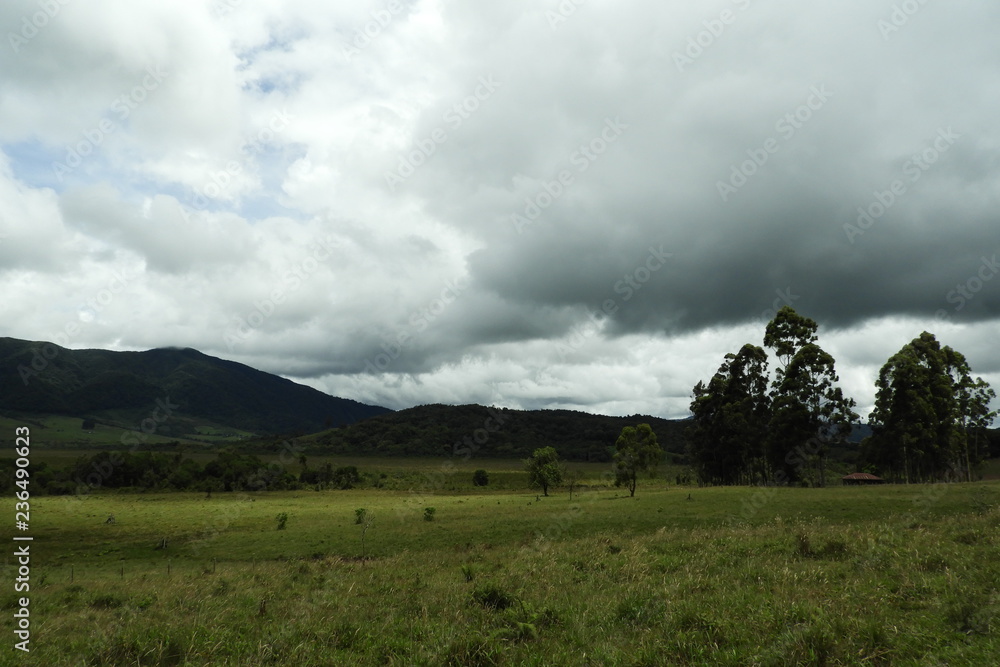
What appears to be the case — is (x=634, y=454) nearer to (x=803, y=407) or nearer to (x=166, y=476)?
(x=803, y=407)

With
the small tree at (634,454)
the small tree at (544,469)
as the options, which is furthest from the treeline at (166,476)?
the small tree at (634,454)

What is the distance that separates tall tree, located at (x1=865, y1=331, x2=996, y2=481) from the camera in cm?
5650

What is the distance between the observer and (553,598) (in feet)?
43.3

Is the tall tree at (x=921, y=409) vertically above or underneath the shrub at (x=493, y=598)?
above

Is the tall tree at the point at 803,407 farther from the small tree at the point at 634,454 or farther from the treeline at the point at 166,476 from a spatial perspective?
the treeline at the point at 166,476

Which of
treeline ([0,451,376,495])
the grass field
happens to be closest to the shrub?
the grass field

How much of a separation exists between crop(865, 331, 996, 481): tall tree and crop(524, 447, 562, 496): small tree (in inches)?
1646

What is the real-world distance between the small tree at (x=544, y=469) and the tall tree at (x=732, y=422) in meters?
21.8

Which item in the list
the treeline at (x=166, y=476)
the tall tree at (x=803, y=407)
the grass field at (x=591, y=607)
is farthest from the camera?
the treeline at (x=166, y=476)

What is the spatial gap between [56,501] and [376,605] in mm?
92695

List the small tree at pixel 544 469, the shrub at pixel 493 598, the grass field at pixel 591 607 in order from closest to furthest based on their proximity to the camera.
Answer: the grass field at pixel 591 607 → the shrub at pixel 493 598 → the small tree at pixel 544 469

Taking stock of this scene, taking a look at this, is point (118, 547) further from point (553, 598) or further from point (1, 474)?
point (1, 474)

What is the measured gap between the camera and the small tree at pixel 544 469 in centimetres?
7944

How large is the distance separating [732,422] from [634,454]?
14.9 meters
